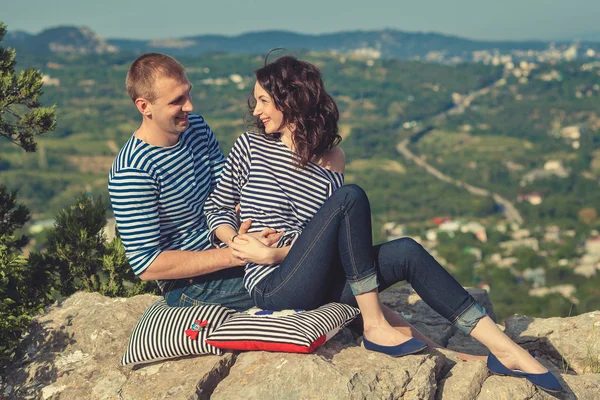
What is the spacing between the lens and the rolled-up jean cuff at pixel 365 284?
12.8ft

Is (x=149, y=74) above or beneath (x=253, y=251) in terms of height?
above

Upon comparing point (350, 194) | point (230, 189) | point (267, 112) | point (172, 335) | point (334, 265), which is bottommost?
point (172, 335)

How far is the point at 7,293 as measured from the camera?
16.1 ft

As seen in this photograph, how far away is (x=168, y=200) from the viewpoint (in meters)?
4.17

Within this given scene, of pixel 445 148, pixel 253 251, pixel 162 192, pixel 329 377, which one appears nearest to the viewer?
pixel 329 377

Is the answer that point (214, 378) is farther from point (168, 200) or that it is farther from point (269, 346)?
point (168, 200)

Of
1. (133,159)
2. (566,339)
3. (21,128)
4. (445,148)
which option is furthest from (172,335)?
(445,148)

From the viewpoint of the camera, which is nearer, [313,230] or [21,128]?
[313,230]

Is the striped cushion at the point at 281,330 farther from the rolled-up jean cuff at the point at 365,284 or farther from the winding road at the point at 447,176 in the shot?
the winding road at the point at 447,176

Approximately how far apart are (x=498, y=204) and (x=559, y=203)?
710cm

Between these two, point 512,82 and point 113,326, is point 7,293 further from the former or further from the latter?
point 512,82

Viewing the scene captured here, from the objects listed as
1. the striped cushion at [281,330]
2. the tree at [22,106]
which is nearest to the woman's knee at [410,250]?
the striped cushion at [281,330]

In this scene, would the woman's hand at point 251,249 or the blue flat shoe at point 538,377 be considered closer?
the blue flat shoe at point 538,377

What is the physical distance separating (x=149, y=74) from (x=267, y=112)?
0.74 meters
